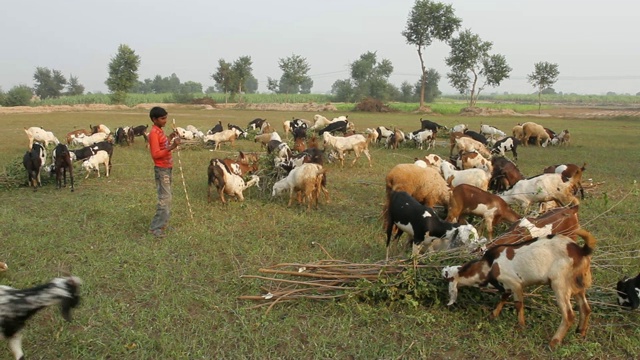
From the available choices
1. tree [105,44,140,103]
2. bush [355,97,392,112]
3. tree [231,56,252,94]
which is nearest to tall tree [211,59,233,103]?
tree [231,56,252,94]

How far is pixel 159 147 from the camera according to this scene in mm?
7051

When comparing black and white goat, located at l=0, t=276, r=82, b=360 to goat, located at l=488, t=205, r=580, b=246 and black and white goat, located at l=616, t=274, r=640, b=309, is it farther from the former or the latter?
black and white goat, located at l=616, t=274, r=640, b=309

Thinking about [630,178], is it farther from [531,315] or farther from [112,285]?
[112,285]

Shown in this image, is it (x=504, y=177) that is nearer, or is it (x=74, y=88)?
(x=504, y=177)

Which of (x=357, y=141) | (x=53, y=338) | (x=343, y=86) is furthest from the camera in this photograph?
(x=343, y=86)

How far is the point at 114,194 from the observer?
1029cm

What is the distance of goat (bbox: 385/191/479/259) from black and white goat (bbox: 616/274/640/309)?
1.70 m

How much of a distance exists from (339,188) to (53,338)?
25.5 ft

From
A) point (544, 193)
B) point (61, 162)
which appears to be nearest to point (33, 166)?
point (61, 162)

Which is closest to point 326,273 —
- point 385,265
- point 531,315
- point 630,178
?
point 385,265

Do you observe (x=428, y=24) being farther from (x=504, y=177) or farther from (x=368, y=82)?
(x=504, y=177)

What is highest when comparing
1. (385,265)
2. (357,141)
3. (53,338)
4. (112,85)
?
(112,85)

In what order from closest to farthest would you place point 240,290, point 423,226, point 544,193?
point 240,290, point 423,226, point 544,193

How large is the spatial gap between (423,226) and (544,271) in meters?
1.90
